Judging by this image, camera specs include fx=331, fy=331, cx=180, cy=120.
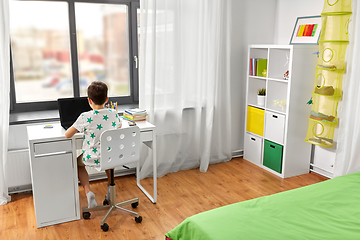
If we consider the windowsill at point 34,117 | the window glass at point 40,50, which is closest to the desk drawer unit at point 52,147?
the windowsill at point 34,117

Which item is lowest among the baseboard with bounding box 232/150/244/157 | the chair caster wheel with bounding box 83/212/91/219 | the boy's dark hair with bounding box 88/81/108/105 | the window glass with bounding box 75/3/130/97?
the chair caster wheel with bounding box 83/212/91/219

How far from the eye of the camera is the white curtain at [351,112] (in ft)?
10.3

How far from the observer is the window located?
11.4ft

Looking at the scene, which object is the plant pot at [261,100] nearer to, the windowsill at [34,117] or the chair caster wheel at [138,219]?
the windowsill at [34,117]

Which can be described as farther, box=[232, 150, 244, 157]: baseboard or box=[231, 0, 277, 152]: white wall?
box=[232, 150, 244, 157]: baseboard

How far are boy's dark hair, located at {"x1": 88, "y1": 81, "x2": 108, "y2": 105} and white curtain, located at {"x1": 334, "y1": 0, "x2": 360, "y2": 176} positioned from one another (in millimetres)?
2333

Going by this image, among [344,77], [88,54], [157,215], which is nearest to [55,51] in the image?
[88,54]

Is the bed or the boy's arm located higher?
the boy's arm

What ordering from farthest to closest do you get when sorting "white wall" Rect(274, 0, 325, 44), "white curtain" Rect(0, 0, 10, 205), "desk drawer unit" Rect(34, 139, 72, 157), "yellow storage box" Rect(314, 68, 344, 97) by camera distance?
"white wall" Rect(274, 0, 325, 44) < "yellow storage box" Rect(314, 68, 344, 97) < "white curtain" Rect(0, 0, 10, 205) < "desk drawer unit" Rect(34, 139, 72, 157)

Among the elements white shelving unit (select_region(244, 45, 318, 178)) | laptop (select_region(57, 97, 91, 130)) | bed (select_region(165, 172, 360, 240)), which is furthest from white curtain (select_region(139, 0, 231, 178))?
bed (select_region(165, 172, 360, 240))

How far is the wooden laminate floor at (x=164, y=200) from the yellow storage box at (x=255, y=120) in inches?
17.5

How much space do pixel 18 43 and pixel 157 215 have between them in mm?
2285

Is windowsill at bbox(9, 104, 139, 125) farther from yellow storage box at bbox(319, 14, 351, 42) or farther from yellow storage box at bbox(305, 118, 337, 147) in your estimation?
yellow storage box at bbox(319, 14, 351, 42)

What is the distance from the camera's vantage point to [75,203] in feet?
9.26
